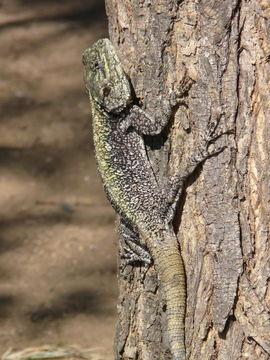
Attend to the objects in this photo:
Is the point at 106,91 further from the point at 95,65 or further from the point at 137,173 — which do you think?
the point at 137,173

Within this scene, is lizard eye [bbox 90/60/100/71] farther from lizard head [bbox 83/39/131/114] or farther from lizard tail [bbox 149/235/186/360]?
lizard tail [bbox 149/235/186/360]

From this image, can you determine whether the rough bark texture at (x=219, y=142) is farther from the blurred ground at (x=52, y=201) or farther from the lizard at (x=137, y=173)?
the blurred ground at (x=52, y=201)

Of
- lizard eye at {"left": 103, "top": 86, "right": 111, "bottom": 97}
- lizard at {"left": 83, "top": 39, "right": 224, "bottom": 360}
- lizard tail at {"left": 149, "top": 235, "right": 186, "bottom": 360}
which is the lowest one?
lizard tail at {"left": 149, "top": 235, "right": 186, "bottom": 360}

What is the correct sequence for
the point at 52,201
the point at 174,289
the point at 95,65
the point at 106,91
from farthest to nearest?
the point at 52,201
the point at 95,65
the point at 106,91
the point at 174,289

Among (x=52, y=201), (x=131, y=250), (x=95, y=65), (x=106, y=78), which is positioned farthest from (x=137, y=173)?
(x=52, y=201)

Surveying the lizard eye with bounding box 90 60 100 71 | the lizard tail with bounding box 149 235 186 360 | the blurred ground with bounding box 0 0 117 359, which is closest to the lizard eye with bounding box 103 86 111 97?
the lizard eye with bounding box 90 60 100 71

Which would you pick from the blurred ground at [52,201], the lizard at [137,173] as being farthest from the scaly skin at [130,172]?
the blurred ground at [52,201]

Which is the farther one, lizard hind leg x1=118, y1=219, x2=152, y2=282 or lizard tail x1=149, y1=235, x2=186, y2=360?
lizard hind leg x1=118, y1=219, x2=152, y2=282

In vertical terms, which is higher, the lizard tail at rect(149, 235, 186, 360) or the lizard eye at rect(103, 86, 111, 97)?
the lizard eye at rect(103, 86, 111, 97)
